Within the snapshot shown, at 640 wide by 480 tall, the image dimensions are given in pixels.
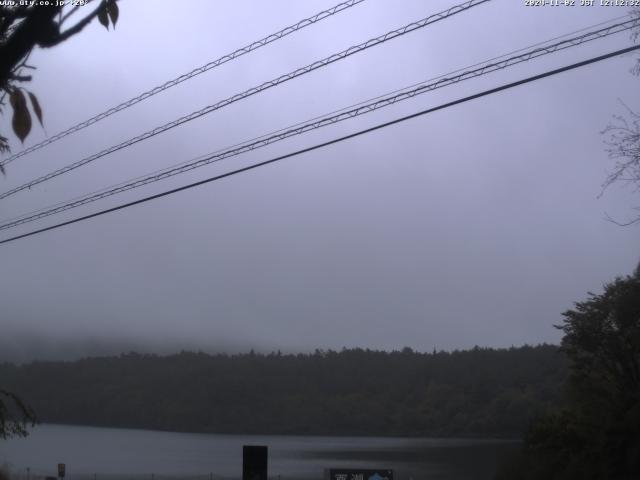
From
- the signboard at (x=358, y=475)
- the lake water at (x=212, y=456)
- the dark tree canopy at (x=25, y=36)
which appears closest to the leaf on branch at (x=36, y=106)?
the dark tree canopy at (x=25, y=36)

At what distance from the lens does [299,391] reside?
12669 centimetres

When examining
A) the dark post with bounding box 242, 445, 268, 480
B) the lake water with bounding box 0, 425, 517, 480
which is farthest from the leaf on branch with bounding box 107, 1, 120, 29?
the lake water with bounding box 0, 425, 517, 480

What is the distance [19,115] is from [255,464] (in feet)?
30.6

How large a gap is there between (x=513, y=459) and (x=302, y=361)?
106 meters

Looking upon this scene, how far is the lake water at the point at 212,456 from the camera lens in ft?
202

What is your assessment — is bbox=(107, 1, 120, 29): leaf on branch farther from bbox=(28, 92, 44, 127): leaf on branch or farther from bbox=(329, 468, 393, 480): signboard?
bbox=(329, 468, 393, 480): signboard

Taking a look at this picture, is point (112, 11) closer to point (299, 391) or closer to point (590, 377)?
point (590, 377)

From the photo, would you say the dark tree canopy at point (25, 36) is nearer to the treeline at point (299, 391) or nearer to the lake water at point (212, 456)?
the lake water at point (212, 456)

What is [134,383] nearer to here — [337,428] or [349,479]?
[337,428]

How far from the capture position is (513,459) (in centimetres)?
3269

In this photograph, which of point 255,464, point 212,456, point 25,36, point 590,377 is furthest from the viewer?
point 212,456

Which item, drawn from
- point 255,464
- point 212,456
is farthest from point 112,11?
point 212,456

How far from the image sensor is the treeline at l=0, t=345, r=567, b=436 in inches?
3469

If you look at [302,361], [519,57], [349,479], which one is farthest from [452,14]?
[302,361]
